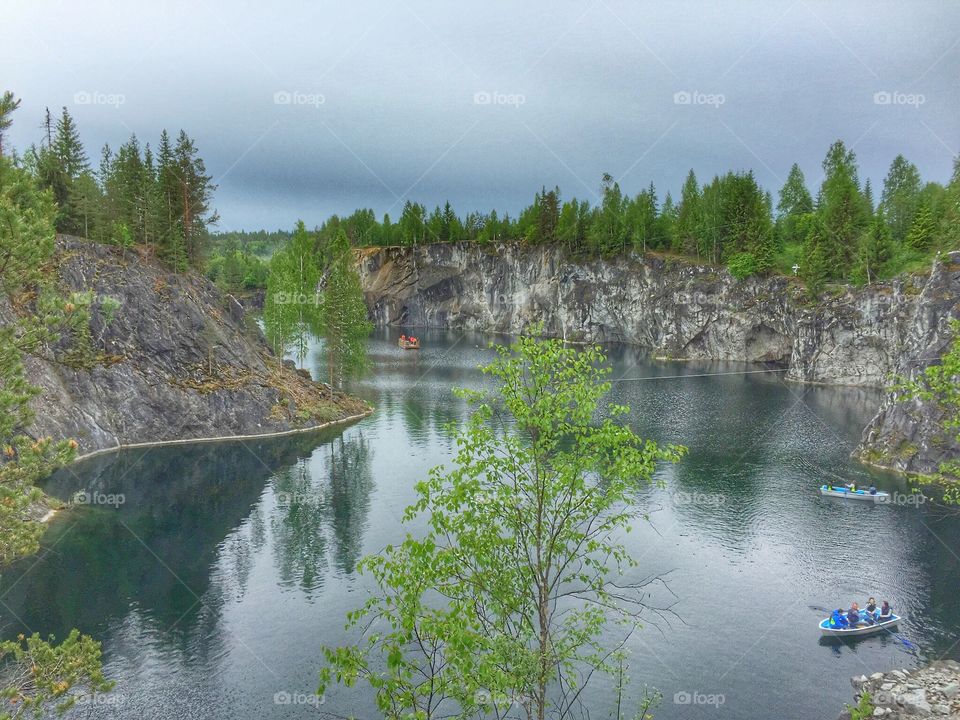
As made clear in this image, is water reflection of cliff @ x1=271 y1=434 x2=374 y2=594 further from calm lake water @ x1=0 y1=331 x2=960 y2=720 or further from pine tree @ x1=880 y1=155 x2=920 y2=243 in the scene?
pine tree @ x1=880 y1=155 x2=920 y2=243

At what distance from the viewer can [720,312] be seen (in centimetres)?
13462

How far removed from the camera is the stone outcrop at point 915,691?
26.7m

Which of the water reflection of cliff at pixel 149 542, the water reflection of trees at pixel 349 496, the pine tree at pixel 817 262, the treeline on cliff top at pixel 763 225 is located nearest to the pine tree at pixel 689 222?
the treeline on cliff top at pixel 763 225

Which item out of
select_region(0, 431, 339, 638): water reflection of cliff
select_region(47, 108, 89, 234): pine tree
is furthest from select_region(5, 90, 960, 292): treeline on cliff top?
select_region(0, 431, 339, 638): water reflection of cliff

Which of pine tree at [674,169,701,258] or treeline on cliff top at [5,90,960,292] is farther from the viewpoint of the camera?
pine tree at [674,169,701,258]

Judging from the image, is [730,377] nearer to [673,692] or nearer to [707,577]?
[707,577]

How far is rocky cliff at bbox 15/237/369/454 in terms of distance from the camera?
209ft

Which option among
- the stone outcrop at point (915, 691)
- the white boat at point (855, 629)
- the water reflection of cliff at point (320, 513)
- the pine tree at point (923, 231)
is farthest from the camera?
the pine tree at point (923, 231)

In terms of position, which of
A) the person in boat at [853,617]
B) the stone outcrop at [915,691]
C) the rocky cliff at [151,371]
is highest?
the rocky cliff at [151,371]

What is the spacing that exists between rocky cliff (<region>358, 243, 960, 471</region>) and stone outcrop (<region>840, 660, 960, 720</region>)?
1664 centimetres

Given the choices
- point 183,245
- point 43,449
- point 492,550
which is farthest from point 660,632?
point 183,245

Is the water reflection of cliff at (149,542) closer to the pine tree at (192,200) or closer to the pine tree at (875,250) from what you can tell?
the pine tree at (192,200)

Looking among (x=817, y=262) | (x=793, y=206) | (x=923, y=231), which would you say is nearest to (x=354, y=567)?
→ (x=817, y=262)

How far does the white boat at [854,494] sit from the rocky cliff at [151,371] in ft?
168
